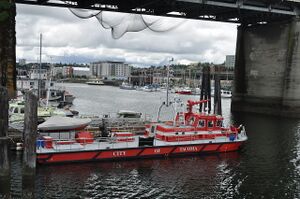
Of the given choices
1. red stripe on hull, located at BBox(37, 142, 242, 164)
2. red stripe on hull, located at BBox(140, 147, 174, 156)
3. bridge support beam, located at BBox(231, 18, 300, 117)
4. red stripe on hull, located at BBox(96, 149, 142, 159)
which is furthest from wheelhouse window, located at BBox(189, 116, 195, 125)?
bridge support beam, located at BBox(231, 18, 300, 117)

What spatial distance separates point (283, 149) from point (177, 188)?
51.7 feet

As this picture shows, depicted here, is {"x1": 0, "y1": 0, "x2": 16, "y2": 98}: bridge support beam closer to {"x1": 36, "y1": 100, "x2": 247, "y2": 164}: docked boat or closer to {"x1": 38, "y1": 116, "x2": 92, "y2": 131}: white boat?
{"x1": 38, "y1": 116, "x2": 92, "y2": 131}: white boat

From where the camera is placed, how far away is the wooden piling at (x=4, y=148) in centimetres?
1623

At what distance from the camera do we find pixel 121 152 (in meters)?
28.0

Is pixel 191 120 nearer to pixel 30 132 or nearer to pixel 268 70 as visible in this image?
pixel 30 132

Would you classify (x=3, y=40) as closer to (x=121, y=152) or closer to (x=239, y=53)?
(x=121, y=152)

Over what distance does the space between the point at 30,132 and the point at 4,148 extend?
1.21 meters

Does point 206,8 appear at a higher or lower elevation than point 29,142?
higher

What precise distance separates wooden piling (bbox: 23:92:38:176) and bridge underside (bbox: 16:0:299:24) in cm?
3461

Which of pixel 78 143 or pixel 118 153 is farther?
pixel 118 153

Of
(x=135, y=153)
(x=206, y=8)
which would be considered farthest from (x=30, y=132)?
(x=206, y=8)

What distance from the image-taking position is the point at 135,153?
93.2 ft

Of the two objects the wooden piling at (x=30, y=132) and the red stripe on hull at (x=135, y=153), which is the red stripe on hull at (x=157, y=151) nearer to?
the red stripe on hull at (x=135, y=153)

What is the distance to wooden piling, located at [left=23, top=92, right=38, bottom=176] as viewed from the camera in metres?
16.7
